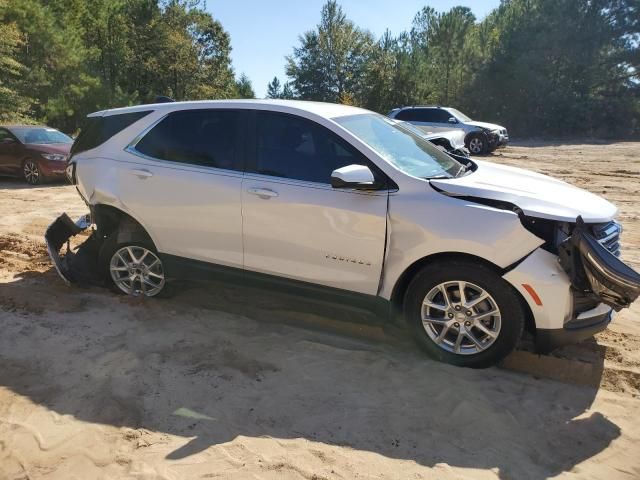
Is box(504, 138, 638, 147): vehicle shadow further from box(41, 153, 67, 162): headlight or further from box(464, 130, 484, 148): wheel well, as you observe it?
box(41, 153, 67, 162): headlight

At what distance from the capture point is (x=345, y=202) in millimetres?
3959

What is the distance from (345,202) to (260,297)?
1.66 meters

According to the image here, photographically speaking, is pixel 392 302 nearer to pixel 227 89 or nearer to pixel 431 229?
pixel 431 229

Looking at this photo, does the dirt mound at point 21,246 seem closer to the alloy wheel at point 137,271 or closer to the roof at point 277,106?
the alloy wheel at point 137,271

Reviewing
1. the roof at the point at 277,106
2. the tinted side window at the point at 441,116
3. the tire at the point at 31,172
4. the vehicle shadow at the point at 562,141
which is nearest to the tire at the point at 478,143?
the tinted side window at the point at 441,116

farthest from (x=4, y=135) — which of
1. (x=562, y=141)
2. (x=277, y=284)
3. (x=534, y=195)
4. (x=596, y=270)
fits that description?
(x=562, y=141)

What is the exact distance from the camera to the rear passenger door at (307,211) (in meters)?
3.94

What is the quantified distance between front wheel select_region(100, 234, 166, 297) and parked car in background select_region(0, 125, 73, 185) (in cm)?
863

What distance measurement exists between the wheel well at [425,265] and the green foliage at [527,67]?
103ft

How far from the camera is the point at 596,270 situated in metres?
3.42

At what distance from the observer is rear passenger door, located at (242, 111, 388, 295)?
3941 mm

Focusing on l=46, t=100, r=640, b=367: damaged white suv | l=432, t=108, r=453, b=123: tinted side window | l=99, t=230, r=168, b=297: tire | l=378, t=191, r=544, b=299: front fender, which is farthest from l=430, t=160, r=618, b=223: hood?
l=432, t=108, r=453, b=123: tinted side window

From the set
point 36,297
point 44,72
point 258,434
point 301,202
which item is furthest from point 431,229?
point 44,72

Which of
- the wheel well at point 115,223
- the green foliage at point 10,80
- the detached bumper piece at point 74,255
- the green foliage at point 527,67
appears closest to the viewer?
the wheel well at point 115,223
